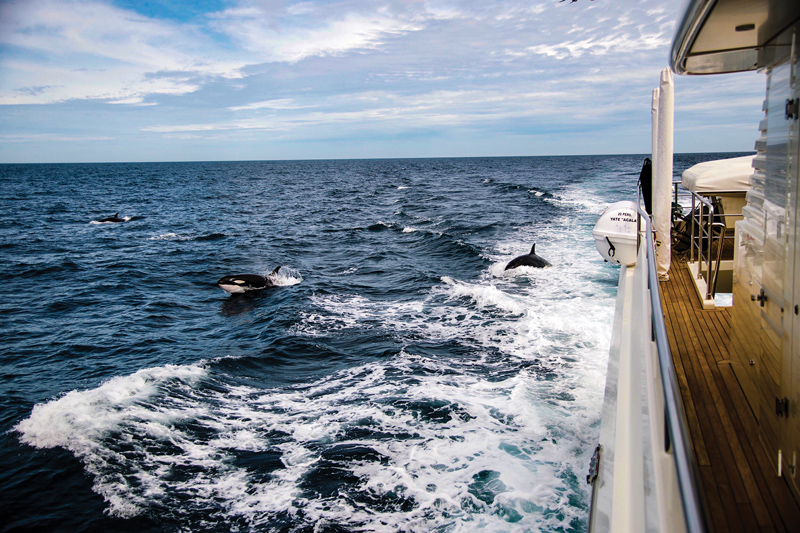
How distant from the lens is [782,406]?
314cm

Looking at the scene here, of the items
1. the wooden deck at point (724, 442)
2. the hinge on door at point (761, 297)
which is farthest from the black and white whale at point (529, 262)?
the hinge on door at point (761, 297)

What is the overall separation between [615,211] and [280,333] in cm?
793

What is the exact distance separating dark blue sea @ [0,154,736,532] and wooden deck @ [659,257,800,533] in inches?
75.6

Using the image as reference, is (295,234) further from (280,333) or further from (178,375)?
(178,375)

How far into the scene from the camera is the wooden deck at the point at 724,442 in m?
2.88

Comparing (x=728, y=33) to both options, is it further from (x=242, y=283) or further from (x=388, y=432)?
(x=242, y=283)

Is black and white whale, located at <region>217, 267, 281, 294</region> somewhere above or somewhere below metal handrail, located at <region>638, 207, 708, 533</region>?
below

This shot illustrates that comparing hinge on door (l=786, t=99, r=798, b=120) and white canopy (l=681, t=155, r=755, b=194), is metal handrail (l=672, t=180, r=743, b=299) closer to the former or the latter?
white canopy (l=681, t=155, r=755, b=194)

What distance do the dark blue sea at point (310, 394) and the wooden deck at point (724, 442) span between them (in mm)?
1921

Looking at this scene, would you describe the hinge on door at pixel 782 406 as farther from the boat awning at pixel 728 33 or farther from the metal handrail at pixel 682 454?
the boat awning at pixel 728 33

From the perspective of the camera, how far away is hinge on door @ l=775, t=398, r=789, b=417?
3.08m

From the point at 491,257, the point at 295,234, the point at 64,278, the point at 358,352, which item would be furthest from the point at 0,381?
the point at 295,234

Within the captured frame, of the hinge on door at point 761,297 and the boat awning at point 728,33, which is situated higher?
the boat awning at point 728,33

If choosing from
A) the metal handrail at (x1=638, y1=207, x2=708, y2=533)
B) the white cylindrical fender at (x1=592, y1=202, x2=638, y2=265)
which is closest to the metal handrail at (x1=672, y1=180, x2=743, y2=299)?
the white cylindrical fender at (x1=592, y1=202, x2=638, y2=265)
